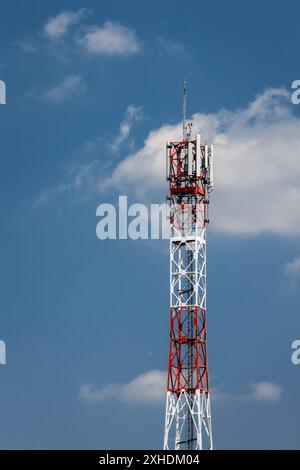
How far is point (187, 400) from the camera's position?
14188cm

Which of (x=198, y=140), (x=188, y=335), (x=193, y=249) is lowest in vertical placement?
(x=188, y=335)
